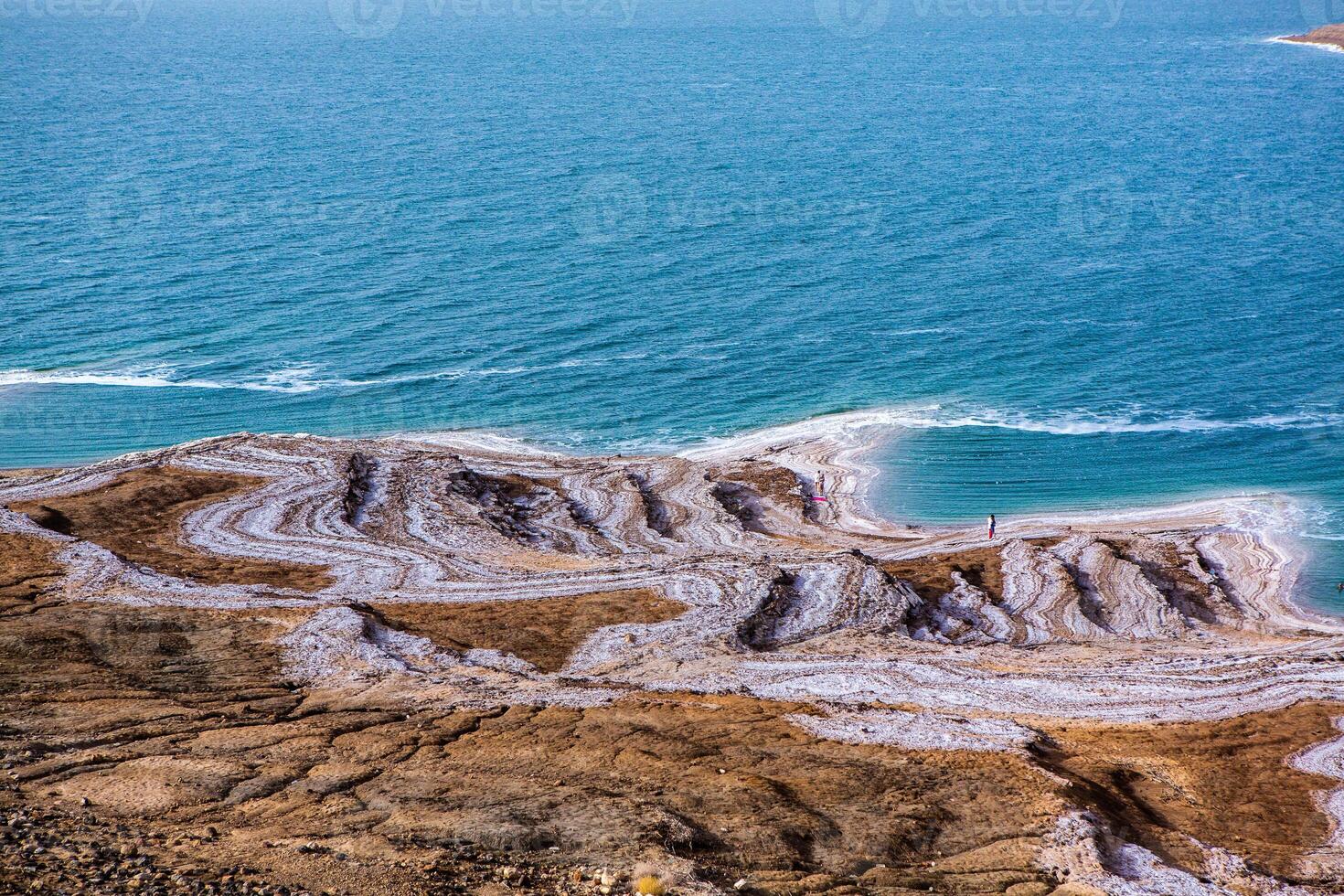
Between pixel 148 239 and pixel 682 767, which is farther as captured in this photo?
pixel 148 239

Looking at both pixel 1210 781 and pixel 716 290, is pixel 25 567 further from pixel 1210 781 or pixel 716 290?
pixel 716 290

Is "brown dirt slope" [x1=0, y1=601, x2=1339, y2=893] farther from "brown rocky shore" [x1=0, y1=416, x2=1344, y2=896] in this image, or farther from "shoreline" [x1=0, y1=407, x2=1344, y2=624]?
"shoreline" [x1=0, y1=407, x2=1344, y2=624]

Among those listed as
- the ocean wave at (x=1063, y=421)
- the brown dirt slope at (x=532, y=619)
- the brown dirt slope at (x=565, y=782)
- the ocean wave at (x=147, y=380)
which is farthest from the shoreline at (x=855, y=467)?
the brown dirt slope at (x=565, y=782)

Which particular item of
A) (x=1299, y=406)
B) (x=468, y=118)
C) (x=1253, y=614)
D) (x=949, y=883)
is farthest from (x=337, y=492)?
(x=468, y=118)

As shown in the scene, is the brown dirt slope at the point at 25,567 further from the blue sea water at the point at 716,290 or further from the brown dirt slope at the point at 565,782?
the blue sea water at the point at 716,290

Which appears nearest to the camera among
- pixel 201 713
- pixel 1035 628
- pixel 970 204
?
pixel 201 713

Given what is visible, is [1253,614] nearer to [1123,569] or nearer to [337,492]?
[1123,569]

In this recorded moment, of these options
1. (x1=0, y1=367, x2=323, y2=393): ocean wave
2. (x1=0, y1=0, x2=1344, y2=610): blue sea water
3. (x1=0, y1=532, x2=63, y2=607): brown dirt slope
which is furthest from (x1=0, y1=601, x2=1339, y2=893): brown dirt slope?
(x1=0, y1=367, x2=323, y2=393): ocean wave

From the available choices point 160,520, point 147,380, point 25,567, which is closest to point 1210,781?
point 25,567
